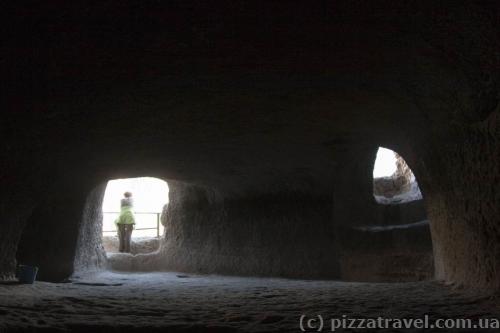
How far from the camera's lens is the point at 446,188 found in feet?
10.8

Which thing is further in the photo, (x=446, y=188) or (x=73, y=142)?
(x=73, y=142)

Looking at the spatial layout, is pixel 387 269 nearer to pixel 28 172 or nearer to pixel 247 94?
pixel 247 94

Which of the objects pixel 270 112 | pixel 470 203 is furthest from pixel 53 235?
pixel 470 203

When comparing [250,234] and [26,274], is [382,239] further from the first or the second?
[26,274]

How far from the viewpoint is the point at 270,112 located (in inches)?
139

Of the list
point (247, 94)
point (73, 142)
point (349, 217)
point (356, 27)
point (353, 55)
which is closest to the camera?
point (356, 27)

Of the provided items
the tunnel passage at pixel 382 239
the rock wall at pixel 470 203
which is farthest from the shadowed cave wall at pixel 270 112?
the tunnel passage at pixel 382 239

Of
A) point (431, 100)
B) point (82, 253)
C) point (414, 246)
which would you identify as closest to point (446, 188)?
point (431, 100)

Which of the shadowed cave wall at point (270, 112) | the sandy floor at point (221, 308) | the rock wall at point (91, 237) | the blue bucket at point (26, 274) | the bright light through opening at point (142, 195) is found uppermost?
the bright light through opening at point (142, 195)

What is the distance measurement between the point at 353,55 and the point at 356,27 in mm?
326

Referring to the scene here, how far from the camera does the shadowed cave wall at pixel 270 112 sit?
6.98 ft

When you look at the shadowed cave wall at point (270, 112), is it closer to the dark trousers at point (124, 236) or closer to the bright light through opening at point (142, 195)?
the dark trousers at point (124, 236)

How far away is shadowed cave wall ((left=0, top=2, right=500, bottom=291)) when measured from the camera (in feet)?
6.98

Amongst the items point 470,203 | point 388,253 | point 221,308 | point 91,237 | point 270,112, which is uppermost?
point 270,112
